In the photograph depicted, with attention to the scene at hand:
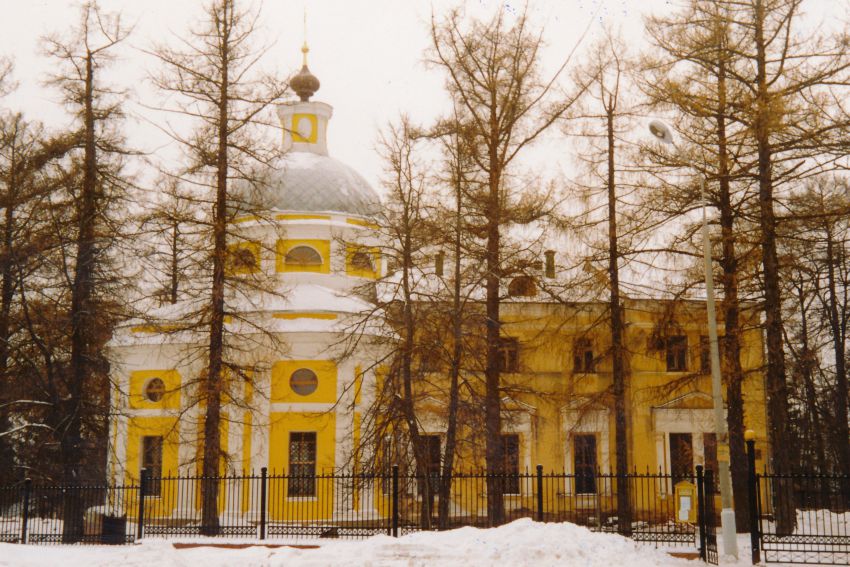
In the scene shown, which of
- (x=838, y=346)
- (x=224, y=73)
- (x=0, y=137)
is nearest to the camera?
(x=224, y=73)

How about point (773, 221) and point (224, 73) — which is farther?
point (224, 73)

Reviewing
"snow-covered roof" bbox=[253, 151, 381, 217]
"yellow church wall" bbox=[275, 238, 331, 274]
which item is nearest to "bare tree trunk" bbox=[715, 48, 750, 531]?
"snow-covered roof" bbox=[253, 151, 381, 217]

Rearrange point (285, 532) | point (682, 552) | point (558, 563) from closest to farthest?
point (558, 563)
point (682, 552)
point (285, 532)

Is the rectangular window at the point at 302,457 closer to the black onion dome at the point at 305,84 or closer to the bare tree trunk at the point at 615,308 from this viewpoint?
the bare tree trunk at the point at 615,308

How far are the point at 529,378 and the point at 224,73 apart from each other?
14130 mm

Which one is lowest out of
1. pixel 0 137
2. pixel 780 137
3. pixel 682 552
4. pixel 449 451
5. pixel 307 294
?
pixel 682 552

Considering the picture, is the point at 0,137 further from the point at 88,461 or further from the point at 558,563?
the point at 558,563

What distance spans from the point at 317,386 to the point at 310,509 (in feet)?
11.9

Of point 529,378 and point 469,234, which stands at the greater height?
point 469,234

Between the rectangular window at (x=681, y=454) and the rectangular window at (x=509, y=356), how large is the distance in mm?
6028

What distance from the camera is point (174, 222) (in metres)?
21.8

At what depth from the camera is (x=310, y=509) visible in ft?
88.9

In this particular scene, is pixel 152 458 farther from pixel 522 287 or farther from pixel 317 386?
pixel 522 287

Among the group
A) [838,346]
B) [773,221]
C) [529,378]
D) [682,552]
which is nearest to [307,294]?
[529,378]
